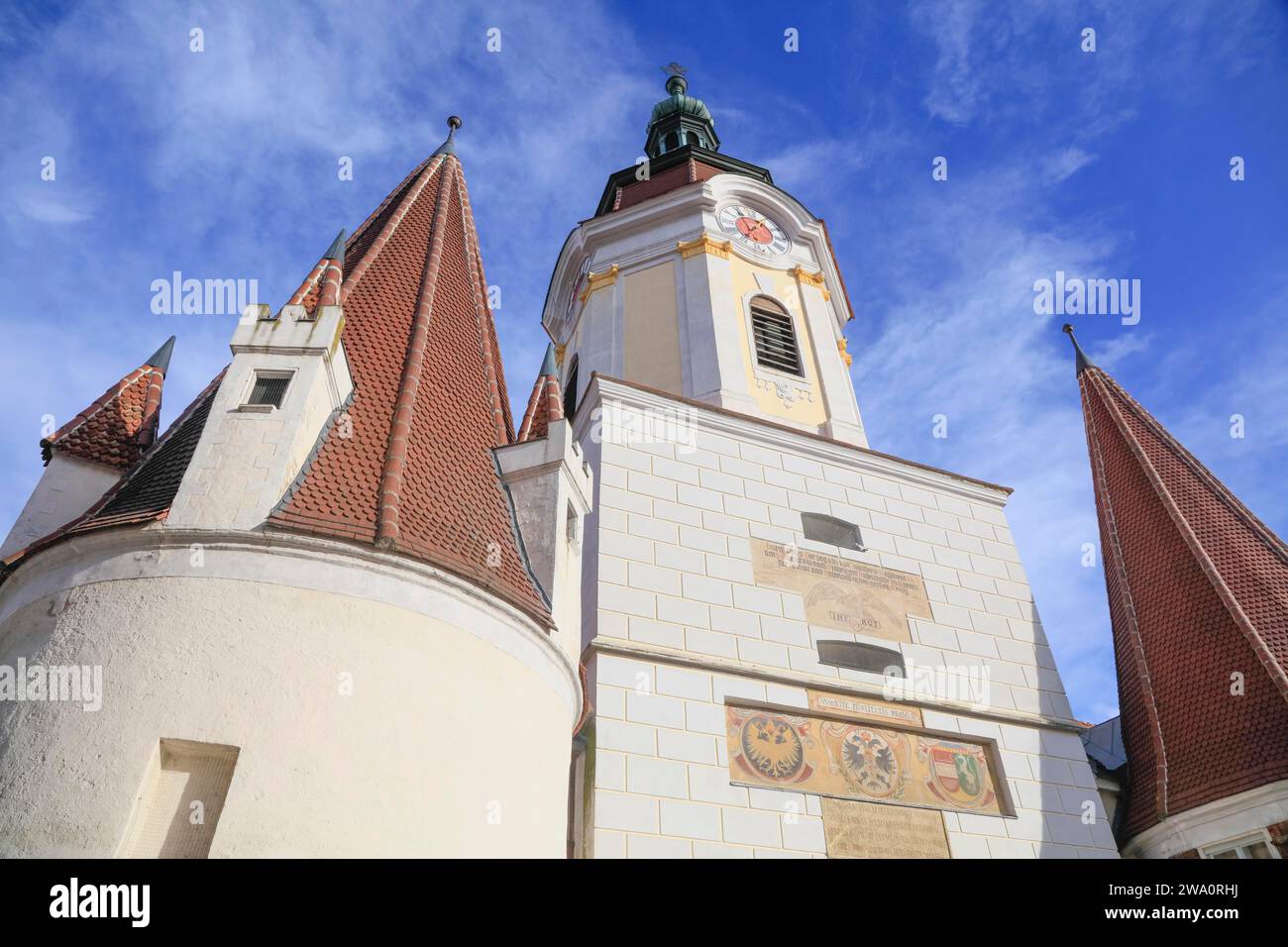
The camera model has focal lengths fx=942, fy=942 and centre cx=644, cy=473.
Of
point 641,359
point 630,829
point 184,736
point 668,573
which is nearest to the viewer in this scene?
point 184,736

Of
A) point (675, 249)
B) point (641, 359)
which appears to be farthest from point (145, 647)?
point (675, 249)

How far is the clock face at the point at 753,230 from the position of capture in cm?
1745

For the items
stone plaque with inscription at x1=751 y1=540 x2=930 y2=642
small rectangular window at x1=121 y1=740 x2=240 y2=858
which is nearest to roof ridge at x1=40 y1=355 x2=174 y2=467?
small rectangular window at x1=121 y1=740 x2=240 y2=858

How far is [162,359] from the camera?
10570mm

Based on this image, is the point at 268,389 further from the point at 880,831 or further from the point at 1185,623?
the point at 1185,623

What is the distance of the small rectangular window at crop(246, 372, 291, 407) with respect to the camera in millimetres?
7695

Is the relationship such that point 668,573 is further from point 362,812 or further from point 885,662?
point 362,812

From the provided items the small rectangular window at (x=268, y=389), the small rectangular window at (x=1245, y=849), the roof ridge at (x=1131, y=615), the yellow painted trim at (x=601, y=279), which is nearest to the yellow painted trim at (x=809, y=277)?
the yellow painted trim at (x=601, y=279)

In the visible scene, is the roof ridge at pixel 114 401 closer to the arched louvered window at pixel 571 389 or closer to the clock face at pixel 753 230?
the arched louvered window at pixel 571 389

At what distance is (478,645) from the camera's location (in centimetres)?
707
